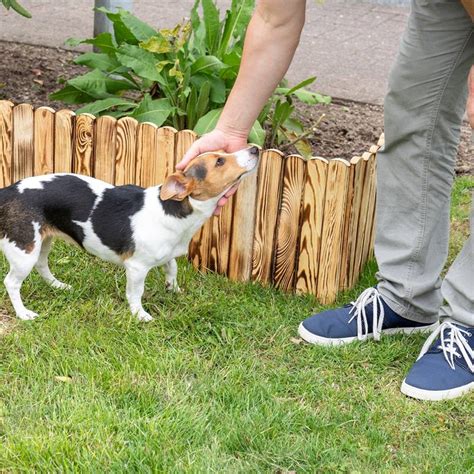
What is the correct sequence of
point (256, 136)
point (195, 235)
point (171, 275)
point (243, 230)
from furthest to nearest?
point (256, 136), point (195, 235), point (243, 230), point (171, 275)

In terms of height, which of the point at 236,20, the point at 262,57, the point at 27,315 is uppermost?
the point at 262,57

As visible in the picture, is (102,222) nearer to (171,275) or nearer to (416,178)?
(171,275)

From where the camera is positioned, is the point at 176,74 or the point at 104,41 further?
the point at 104,41

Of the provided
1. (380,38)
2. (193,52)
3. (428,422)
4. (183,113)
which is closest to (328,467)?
(428,422)

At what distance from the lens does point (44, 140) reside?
4.96 m

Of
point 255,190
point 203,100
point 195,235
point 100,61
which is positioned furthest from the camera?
point 100,61

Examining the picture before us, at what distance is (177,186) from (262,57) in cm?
68

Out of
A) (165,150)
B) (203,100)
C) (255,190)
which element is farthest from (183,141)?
(203,100)

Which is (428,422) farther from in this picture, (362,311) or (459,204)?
(459,204)

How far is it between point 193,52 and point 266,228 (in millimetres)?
1478

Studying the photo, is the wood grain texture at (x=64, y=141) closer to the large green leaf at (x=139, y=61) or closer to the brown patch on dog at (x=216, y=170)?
the large green leaf at (x=139, y=61)

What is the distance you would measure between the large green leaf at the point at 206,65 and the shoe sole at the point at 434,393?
2.31m

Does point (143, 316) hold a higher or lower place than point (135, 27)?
lower

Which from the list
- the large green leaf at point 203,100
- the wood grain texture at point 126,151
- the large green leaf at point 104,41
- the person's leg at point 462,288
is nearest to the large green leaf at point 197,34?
the large green leaf at point 203,100
